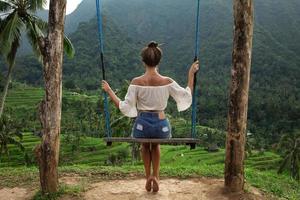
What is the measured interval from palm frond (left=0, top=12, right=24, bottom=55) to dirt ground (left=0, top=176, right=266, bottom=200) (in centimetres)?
922

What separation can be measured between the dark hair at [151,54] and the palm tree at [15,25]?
35.6 ft

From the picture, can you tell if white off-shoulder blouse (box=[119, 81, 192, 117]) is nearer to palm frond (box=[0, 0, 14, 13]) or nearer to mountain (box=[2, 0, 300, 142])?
palm frond (box=[0, 0, 14, 13])

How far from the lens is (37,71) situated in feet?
300

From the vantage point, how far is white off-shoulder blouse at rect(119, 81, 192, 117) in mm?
5207

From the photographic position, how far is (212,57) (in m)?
120

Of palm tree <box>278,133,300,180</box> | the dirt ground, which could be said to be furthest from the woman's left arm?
palm tree <box>278,133,300,180</box>

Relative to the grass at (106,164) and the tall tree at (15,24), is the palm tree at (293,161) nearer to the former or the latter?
the grass at (106,164)

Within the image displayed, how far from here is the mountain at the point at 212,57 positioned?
69.1 metres

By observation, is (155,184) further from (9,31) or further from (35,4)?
(35,4)

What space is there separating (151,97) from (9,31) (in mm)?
11196

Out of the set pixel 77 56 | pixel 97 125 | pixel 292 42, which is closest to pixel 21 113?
pixel 97 125

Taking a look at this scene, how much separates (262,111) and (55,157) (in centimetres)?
6356

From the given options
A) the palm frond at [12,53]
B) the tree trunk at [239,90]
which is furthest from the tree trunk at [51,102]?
the palm frond at [12,53]

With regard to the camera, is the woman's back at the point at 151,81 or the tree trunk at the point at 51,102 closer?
the woman's back at the point at 151,81
